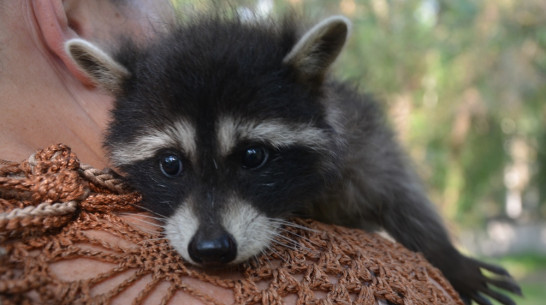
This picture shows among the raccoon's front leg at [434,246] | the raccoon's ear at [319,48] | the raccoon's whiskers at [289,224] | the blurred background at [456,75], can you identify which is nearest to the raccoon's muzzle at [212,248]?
the raccoon's whiskers at [289,224]

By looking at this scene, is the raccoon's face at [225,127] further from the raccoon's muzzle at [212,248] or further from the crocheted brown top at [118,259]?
the crocheted brown top at [118,259]

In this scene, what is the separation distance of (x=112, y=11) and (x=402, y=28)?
624 centimetres

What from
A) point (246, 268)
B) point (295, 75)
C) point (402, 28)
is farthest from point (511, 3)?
point (246, 268)

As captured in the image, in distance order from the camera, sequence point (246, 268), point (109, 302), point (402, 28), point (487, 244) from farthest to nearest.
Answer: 1. point (487, 244)
2. point (402, 28)
3. point (246, 268)
4. point (109, 302)

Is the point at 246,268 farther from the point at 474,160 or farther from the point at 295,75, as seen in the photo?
the point at 474,160

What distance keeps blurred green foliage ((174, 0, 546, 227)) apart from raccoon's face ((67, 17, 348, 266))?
4.59 metres

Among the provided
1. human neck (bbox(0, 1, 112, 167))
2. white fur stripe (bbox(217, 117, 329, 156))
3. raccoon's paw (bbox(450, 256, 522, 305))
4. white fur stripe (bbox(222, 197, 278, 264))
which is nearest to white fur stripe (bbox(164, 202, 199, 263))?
white fur stripe (bbox(222, 197, 278, 264))

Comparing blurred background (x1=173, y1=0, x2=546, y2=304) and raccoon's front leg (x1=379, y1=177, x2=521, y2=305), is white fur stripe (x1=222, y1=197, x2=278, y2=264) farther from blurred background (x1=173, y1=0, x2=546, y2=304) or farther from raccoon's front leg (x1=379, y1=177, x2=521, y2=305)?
blurred background (x1=173, y1=0, x2=546, y2=304)

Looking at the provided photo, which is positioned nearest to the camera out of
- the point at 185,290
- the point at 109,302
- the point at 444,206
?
the point at 109,302

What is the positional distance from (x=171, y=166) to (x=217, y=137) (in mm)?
228

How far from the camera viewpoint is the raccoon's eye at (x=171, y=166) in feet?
6.48

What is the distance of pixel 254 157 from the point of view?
76.8 inches

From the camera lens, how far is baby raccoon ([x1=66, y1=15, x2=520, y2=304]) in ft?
6.02

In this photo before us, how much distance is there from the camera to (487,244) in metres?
16.8
